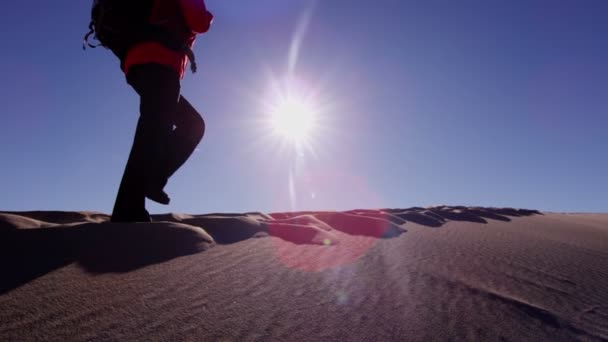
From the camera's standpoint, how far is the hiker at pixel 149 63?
2250 mm

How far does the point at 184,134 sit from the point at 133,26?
2.60ft

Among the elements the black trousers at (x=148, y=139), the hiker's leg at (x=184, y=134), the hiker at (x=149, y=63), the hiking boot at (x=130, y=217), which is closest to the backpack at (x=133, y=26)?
the hiker at (x=149, y=63)

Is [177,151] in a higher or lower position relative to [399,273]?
higher

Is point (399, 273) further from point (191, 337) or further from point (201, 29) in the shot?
point (201, 29)

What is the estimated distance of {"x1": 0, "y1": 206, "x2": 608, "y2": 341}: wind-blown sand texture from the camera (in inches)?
39.3

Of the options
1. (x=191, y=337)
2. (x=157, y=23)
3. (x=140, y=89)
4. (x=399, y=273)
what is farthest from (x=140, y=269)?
(x=157, y=23)

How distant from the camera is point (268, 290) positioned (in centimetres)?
132

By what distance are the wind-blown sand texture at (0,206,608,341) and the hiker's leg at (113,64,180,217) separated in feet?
1.94

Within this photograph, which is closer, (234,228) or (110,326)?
(110,326)

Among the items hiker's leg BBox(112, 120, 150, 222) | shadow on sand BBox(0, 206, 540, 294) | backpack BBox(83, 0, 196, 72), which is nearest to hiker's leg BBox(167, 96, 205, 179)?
hiker's leg BBox(112, 120, 150, 222)

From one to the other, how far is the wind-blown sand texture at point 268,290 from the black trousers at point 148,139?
1.91 ft

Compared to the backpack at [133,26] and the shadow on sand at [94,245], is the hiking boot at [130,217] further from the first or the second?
the backpack at [133,26]

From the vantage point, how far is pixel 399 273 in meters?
1.64

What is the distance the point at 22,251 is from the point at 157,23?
1.46 meters
